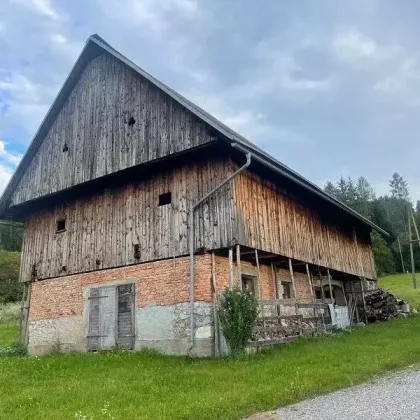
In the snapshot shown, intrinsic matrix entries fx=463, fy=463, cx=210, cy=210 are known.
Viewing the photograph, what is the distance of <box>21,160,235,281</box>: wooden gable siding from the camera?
14.0m

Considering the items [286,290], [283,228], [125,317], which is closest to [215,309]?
[125,317]

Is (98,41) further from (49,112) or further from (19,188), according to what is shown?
(19,188)

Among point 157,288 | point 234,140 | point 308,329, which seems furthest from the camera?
point 308,329

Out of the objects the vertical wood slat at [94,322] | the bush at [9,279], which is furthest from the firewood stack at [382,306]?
the bush at [9,279]

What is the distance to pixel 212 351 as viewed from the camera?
1264 cm

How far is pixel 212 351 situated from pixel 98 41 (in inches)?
469

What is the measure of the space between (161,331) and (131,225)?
3862mm

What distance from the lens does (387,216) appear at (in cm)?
6669

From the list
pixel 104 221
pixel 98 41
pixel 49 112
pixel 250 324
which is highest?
pixel 98 41

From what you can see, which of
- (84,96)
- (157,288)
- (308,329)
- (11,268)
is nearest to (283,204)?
(308,329)

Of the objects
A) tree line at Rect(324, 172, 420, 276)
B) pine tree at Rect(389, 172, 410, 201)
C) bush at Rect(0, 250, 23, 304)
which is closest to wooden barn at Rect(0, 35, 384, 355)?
bush at Rect(0, 250, 23, 304)

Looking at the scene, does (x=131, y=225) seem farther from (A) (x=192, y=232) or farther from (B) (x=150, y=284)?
(A) (x=192, y=232)

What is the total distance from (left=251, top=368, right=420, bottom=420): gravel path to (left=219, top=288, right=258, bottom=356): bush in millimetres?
3928

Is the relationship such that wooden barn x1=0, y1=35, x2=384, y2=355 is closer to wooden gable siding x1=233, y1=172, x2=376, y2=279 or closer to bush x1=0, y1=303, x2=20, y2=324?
wooden gable siding x1=233, y1=172, x2=376, y2=279
